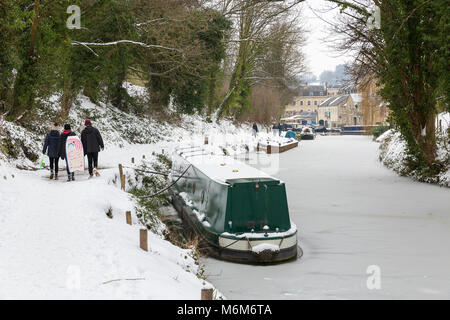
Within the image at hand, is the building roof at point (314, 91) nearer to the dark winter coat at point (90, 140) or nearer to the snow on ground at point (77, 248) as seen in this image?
the dark winter coat at point (90, 140)

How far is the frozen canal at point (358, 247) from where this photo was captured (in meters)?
6.91

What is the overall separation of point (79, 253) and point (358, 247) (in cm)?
552

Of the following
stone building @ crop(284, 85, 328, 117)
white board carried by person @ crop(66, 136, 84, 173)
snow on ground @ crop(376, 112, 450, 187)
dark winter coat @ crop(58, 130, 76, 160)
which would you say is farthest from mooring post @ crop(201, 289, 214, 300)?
stone building @ crop(284, 85, 328, 117)

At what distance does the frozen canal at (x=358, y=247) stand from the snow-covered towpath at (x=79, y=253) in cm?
127

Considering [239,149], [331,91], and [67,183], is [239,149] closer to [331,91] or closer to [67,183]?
[67,183]

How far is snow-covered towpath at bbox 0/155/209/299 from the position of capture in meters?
4.97

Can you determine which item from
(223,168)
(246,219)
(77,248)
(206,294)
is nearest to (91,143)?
(223,168)

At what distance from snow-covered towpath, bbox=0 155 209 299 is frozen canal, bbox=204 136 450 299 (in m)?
1.27

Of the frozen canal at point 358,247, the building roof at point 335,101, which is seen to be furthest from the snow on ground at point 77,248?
the building roof at point 335,101

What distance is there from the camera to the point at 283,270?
26.0ft

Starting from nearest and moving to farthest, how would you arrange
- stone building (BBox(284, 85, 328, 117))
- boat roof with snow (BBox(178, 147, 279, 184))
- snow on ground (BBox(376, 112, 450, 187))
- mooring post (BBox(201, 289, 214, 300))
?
mooring post (BBox(201, 289, 214, 300)) < boat roof with snow (BBox(178, 147, 279, 184)) < snow on ground (BBox(376, 112, 450, 187)) < stone building (BBox(284, 85, 328, 117))

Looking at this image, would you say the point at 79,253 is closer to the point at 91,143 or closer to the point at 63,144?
the point at 63,144

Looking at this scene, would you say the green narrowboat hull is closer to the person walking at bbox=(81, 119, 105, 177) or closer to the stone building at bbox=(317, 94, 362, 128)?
the person walking at bbox=(81, 119, 105, 177)

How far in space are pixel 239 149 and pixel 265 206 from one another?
2015 cm
